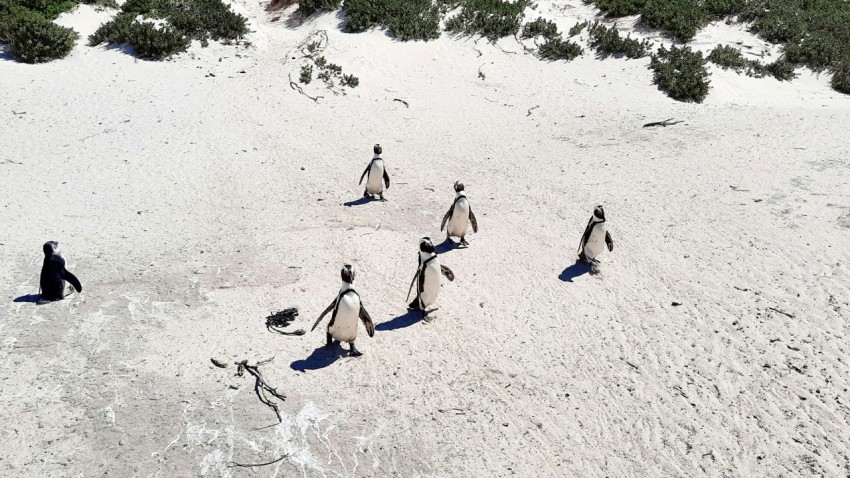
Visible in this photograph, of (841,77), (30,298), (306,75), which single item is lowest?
(30,298)

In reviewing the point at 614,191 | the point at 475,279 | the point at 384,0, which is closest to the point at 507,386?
the point at 475,279

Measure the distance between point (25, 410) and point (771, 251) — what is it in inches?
399

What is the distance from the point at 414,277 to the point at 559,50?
44.8 feet

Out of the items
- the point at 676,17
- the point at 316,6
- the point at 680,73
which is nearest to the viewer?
the point at 680,73

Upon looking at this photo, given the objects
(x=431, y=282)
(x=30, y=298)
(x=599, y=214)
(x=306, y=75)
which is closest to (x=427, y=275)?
(x=431, y=282)

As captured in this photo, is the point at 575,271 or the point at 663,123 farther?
the point at 663,123

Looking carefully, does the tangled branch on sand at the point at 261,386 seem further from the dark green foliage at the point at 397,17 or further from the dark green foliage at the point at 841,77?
the dark green foliage at the point at 841,77

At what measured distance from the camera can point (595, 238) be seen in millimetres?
10453

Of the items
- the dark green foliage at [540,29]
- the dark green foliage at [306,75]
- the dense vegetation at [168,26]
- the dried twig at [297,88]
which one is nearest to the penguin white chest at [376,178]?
the dried twig at [297,88]

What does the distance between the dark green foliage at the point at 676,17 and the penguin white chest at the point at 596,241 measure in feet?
43.1

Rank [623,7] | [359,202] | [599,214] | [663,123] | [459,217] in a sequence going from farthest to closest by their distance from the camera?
[623,7], [663,123], [359,202], [459,217], [599,214]

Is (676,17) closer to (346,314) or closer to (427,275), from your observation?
(427,275)

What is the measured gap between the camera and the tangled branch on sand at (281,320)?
28.4 feet

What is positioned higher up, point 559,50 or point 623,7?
point 623,7
